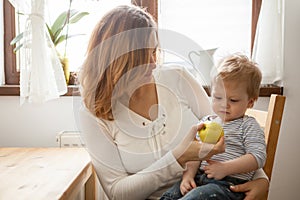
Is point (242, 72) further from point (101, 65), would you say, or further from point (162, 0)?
point (162, 0)

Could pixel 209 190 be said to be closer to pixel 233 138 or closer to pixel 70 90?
pixel 233 138

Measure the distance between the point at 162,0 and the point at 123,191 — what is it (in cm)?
112

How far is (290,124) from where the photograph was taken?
186 cm

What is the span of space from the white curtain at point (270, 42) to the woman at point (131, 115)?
66cm

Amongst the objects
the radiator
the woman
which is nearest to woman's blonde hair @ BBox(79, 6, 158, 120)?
the woman

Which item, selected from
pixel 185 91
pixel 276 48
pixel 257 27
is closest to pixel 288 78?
pixel 276 48

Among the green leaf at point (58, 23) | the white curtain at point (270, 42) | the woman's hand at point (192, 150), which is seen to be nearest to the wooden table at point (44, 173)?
the woman's hand at point (192, 150)

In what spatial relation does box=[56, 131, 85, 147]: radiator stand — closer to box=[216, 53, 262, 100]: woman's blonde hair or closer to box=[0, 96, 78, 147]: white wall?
box=[0, 96, 78, 147]: white wall

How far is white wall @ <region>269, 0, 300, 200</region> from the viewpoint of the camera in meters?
1.83

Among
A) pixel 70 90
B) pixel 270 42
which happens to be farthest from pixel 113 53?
pixel 270 42

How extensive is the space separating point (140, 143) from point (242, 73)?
0.41 meters

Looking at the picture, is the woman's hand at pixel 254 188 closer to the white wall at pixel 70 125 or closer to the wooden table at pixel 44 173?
the wooden table at pixel 44 173

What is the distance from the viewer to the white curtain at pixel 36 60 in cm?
168

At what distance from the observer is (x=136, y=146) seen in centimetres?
125
